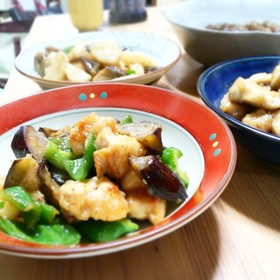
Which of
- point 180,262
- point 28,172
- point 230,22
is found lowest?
point 230,22

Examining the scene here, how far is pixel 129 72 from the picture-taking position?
133 cm

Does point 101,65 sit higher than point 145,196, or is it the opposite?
A: point 145,196

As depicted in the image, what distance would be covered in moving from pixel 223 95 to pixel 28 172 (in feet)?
2.26

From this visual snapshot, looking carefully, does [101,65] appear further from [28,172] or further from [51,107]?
[28,172]

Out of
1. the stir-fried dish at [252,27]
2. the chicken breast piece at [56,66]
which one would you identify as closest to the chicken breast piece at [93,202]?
the chicken breast piece at [56,66]

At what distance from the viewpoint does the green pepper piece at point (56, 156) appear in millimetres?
745

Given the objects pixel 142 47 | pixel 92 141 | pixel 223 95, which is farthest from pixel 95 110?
pixel 142 47

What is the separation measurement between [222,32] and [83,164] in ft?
2.87

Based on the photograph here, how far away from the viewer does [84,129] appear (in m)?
0.79

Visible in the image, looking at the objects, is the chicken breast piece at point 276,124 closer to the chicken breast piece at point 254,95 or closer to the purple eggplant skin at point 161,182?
the chicken breast piece at point 254,95

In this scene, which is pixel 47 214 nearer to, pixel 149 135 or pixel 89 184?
pixel 89 184

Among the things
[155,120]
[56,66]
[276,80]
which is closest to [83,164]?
[155,120]

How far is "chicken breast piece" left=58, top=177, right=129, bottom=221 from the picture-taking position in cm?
60

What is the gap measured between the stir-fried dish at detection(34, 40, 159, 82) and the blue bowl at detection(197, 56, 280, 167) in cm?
31
